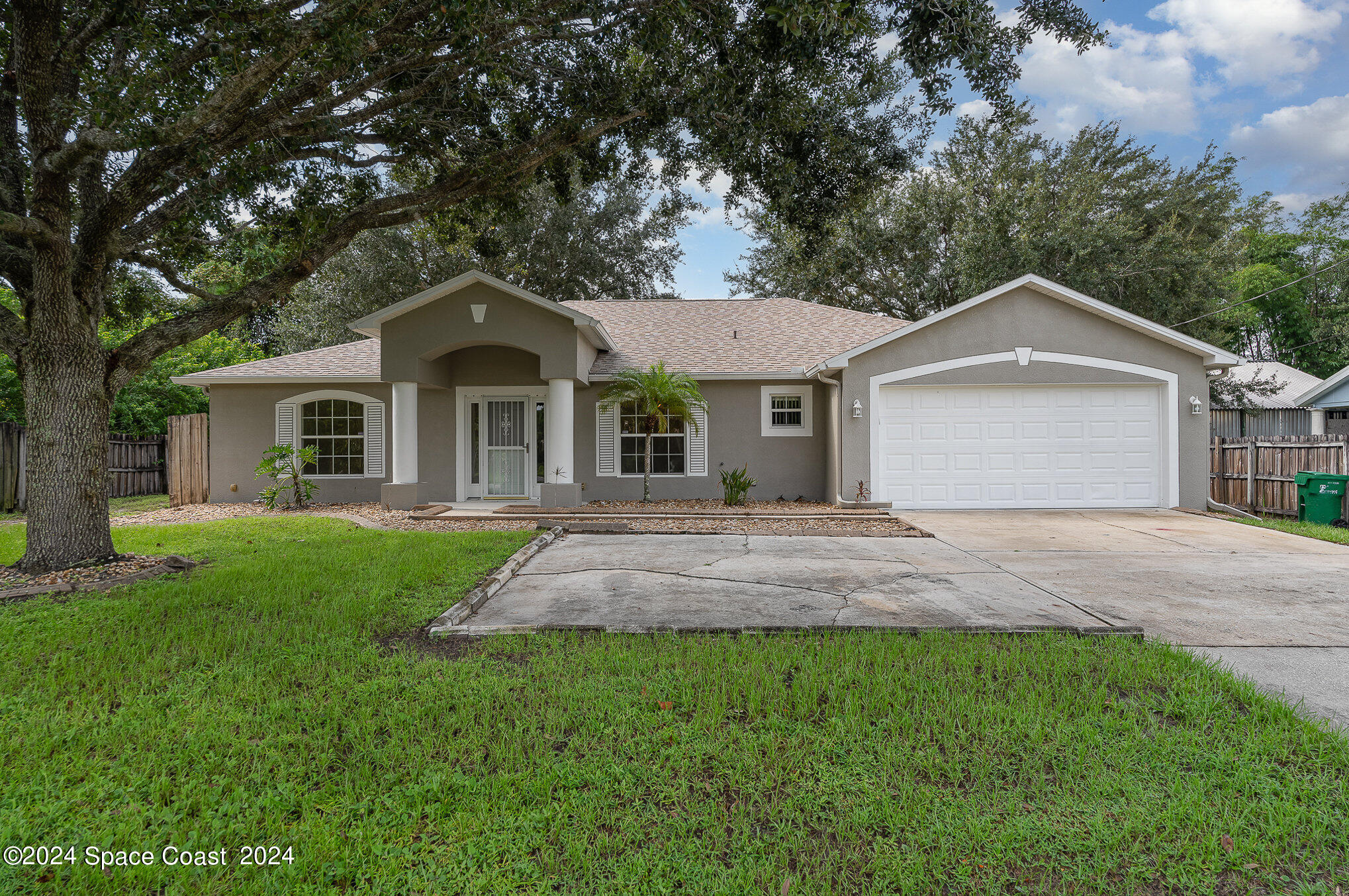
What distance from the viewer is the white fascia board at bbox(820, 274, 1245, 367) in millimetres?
10898

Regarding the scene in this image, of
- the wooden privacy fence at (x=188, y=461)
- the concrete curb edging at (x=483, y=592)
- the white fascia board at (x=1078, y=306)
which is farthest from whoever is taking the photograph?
the wooden privacy fence at (x=188, y=461)

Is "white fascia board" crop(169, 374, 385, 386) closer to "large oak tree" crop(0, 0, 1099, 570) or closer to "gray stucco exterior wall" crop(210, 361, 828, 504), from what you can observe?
"gray stucco exterior wall" crop(210, 361, 828, 504)

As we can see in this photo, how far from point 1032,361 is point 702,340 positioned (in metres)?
6.68

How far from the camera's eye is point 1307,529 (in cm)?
895

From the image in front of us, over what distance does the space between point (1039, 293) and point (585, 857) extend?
476 inches

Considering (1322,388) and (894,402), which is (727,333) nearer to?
(894,402)

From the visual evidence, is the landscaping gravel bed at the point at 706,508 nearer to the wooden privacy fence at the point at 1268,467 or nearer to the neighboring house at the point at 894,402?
the neighboring house at the point at 894,402

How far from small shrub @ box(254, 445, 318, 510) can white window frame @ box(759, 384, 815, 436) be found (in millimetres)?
8759

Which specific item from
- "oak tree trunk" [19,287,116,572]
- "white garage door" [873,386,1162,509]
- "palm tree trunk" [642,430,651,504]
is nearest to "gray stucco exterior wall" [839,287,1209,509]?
"white garage door" [873,386,1162,509]

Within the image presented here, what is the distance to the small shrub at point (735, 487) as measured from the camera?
11867 millimetres

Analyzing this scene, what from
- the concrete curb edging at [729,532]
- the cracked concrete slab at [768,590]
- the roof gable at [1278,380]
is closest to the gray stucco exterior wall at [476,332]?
the concrete curb edging at [729,532]

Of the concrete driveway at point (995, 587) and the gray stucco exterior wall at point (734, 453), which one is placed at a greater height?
the gray stucco exterior wall at point (734, 453)

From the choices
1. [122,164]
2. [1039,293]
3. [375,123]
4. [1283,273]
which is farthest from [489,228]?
[1283,273]

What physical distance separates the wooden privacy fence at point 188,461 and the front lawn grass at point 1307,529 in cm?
1875
